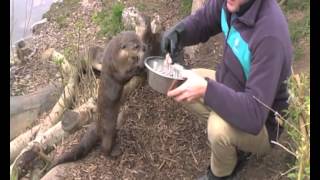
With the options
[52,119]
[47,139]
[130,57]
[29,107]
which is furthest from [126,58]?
[29,107]

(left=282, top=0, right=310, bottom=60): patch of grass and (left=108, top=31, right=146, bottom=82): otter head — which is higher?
(left=108, top=31, right=146, bottom=82): otter head

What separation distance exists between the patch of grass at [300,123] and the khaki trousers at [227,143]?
511 mm

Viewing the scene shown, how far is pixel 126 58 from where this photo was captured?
3.86 metres

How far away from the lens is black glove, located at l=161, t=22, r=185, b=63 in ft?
12.3

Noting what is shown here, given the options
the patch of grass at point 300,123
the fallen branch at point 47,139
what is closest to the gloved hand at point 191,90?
the patch of grass at point 300,123

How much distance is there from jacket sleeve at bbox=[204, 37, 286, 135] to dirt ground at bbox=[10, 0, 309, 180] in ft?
2.65

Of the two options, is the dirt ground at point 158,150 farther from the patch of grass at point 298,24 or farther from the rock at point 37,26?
the rock at point 37,26

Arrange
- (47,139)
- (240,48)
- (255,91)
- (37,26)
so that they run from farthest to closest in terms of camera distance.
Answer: (37,26), (47,139), (240,48), (255,91)

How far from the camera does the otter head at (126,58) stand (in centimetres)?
386

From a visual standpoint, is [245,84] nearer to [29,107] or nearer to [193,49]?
[193,49]

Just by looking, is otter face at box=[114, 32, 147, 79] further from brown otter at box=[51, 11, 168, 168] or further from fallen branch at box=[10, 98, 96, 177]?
fallen branch at box=[10, 98, 96, 177]

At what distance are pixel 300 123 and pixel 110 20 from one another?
419 cm

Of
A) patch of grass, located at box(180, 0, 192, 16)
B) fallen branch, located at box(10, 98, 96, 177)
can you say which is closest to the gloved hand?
fallen branch, located at box(10, 98, 96, 177)

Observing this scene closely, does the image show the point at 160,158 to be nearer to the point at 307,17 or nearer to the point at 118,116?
the point at 118,116
